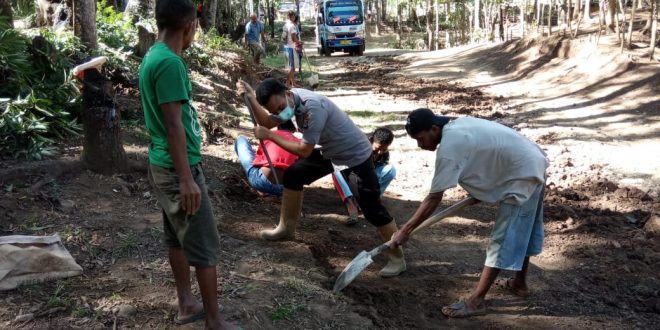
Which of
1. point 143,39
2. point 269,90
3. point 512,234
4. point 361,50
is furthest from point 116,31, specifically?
point 361,50

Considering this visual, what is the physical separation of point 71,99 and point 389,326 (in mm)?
4517

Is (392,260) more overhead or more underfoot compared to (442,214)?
more underfoot

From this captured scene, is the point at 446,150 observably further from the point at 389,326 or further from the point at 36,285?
the point at 36,285

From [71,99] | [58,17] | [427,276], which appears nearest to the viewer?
[427,276]

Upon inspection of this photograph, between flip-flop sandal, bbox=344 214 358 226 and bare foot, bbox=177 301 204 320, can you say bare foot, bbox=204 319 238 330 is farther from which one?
flip-flop sandal, bbox=344 214 358 226

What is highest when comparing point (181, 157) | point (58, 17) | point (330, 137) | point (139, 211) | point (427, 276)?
point (58, 17)

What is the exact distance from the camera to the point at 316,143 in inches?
167

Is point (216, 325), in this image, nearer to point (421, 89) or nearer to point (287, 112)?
point (287, 112)

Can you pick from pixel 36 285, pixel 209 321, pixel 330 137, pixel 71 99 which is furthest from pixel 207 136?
pixel 209 321

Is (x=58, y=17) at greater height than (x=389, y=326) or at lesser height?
greater

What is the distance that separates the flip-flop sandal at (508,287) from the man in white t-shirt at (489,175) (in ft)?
1.56

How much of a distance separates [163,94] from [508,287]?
2.92 meters

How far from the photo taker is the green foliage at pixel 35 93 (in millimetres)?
5332

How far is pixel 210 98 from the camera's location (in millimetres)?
9727
